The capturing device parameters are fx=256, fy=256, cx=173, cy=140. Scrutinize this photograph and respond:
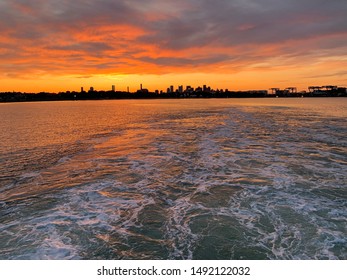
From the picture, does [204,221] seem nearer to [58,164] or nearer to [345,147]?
[58,164]

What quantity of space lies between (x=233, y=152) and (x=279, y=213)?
10.5m

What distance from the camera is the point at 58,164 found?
17.7 metres

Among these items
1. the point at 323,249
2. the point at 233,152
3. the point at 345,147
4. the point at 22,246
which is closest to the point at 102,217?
the point at 22,246

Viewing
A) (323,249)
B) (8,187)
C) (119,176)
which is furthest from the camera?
(119,176)

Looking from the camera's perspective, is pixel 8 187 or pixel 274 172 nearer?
pixel 8 187

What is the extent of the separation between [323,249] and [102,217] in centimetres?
758

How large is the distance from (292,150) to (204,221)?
14.3 meters
